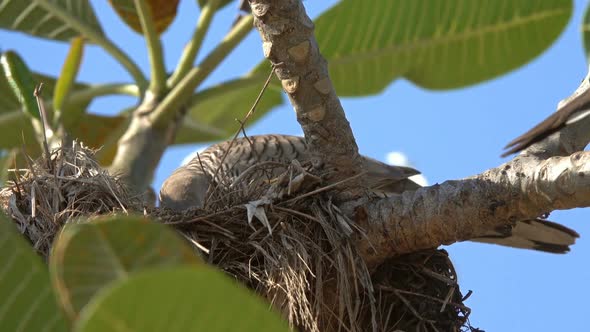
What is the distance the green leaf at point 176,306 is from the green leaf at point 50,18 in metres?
3.82

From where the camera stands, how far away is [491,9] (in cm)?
497

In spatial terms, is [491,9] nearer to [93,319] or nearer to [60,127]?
[60,127]

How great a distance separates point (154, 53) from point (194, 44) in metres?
0.22

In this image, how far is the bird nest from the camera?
299cm

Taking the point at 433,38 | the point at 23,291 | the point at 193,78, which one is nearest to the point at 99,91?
the point at 193,78

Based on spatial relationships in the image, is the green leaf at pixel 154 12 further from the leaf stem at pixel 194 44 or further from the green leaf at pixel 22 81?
the green leaf at pixel 22 81

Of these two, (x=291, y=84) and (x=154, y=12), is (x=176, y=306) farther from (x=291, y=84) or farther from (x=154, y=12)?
(x=154, y=12)

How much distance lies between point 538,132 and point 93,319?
1.98m

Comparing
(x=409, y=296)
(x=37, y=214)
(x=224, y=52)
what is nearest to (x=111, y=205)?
(x=37, y=214)

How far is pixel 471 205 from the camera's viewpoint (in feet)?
9.21

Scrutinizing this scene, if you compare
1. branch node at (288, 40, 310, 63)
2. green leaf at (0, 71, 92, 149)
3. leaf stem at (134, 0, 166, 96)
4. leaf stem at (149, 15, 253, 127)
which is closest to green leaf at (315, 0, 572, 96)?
leaf stem at (149, 15, 253, 127)

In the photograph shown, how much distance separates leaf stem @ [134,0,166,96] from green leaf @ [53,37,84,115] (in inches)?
12.6

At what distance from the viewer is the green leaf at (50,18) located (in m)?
4.90

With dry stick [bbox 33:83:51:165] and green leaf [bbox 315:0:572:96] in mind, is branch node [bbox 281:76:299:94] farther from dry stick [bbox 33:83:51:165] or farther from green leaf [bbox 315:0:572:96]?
green leaf [bbox 315:0:572:96]
